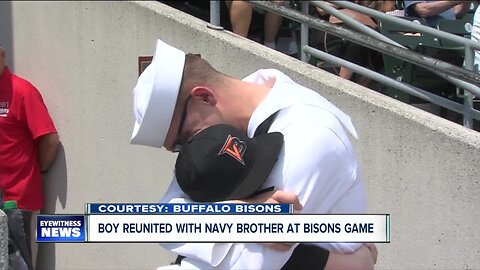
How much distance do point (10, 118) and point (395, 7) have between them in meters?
3.10

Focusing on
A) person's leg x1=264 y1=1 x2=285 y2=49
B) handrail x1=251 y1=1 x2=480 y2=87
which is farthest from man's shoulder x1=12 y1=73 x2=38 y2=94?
person's leg x1=264 y1=1 x2=285 y2=49

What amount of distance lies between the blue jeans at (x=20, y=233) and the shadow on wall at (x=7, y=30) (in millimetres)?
1280

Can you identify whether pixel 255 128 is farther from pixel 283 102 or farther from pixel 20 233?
pixel 20 233

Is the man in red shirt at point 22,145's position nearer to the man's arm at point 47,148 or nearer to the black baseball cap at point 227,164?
the man's arm at point 47,148

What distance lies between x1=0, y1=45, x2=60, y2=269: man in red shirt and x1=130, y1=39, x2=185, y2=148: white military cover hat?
3388mm

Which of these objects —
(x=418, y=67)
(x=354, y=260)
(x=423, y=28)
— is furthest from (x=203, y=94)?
(x=418, y=67)

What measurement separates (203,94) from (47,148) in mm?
3674

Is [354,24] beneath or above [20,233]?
above

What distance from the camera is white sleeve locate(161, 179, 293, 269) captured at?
5.91ft

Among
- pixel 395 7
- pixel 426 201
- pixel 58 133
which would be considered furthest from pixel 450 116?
pixel 58 133

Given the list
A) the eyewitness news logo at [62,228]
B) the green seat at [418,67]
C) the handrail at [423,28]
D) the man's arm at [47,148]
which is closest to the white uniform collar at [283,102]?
the eyewitness news logo at [62,228]

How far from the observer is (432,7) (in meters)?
5.48

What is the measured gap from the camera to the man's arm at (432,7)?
5.42 meters

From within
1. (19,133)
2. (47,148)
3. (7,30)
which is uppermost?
(7,30)
